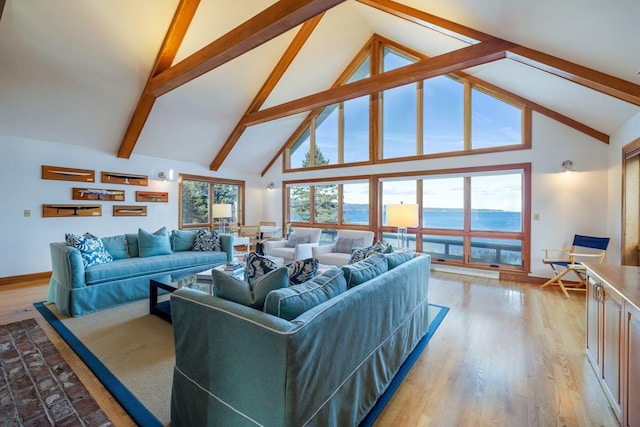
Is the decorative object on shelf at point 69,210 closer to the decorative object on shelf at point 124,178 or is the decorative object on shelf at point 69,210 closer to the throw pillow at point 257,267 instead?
the decorative object on shelf at point 124,178

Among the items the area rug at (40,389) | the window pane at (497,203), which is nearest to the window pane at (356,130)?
the window pane at (497,203)

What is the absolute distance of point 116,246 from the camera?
4.12 m

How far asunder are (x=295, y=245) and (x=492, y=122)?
14.4 ft

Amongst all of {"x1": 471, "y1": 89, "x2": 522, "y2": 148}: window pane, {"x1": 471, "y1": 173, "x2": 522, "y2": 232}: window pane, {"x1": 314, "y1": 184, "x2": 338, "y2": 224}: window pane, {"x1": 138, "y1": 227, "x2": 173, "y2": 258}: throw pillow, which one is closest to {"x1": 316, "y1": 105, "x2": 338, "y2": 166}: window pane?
{"x1": 314, "y1": 184, "x2": 338, "y2": 224}: window pane

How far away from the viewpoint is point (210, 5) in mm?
4000

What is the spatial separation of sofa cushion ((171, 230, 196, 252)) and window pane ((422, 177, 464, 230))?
15.2ft

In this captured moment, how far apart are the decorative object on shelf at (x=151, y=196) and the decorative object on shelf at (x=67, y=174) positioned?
83cm

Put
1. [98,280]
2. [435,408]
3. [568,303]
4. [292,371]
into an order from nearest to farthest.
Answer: [292,371]
[435,408]
[98,280]
[568,303]

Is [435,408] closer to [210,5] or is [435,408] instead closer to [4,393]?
[4,393]

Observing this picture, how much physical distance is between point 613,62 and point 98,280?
5.91m

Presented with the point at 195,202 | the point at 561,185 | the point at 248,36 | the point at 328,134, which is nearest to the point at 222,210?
the point at 195,202

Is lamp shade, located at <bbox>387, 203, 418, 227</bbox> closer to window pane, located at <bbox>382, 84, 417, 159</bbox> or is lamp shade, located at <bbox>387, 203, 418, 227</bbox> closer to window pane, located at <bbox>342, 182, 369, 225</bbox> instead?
window pane, located at <bbox>382, 84, 417, 159</bbox>

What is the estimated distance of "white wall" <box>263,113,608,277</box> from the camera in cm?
438

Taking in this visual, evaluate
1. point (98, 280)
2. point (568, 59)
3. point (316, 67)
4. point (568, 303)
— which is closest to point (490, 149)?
point (568, 59)
